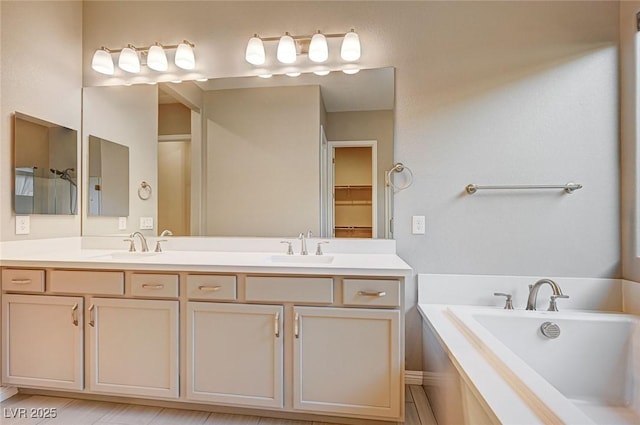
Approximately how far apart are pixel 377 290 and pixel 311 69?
4.87 feet

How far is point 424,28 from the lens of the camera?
201cm

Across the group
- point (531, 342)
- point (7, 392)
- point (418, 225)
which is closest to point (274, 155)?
point (418, 225)

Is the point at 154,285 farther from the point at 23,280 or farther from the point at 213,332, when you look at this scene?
the point at 23,280

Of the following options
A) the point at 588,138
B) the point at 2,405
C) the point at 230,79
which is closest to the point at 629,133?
the point at 588,138

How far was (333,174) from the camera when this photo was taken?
205cm

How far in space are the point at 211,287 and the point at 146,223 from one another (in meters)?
1.03

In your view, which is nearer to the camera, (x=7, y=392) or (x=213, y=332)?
(x=213, y=332)

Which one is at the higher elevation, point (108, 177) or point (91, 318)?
point (108, 177)

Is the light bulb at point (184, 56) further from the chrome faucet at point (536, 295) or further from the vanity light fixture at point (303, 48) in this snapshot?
the chrome faucet at point (536, 295)

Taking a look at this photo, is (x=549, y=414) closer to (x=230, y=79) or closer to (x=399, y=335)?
(x=399, y=335)

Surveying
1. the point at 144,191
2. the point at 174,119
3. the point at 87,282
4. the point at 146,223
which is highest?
the point at 174,119

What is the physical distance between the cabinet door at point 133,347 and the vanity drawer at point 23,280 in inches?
12.7

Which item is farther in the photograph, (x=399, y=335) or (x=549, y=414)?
(x=399, y=335)

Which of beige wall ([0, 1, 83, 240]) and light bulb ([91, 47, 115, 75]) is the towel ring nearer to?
beige wall ([0, 1, 83, 240])
